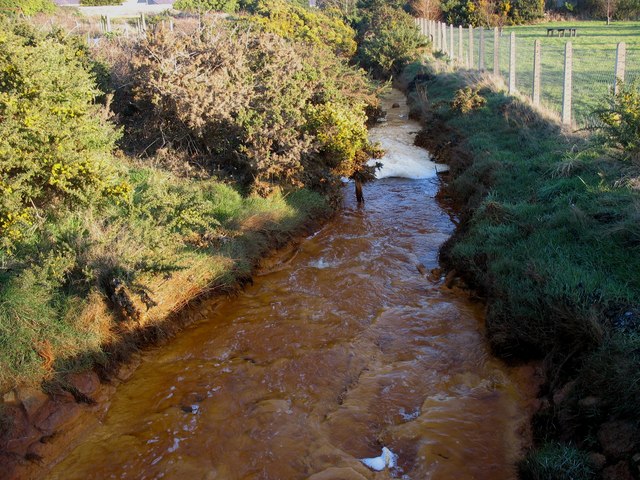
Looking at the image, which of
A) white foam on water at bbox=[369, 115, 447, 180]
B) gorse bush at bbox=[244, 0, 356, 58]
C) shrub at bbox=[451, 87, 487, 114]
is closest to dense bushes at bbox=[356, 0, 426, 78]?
gorse bush at bbox=[244, 0, 356, 58]

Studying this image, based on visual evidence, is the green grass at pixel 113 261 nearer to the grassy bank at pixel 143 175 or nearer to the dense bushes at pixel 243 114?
the grassy bank at pixel 143 175

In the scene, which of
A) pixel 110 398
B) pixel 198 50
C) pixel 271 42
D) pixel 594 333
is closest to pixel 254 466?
pixel 110 398

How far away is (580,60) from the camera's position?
20.8 meters

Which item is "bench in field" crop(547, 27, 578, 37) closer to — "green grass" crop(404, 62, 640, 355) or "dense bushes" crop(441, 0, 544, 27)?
"dense bushes" crop(441, 0, 544, 27)

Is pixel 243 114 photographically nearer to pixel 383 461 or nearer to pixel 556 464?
pixel 383 461

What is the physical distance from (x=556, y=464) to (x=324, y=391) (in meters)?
2.53

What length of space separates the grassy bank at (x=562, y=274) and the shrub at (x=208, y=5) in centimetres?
2501

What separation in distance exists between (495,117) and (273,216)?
23.3ft

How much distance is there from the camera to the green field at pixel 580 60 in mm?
14443

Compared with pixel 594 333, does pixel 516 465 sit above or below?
below

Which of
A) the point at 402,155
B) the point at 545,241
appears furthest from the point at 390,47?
the point at 545,241

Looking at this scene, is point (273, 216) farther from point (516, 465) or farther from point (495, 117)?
point (495, 117)

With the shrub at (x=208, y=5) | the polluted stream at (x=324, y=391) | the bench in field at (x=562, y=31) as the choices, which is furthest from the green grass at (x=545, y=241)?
the shrub at (x=208, y=5)

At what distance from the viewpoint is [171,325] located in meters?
7.45
